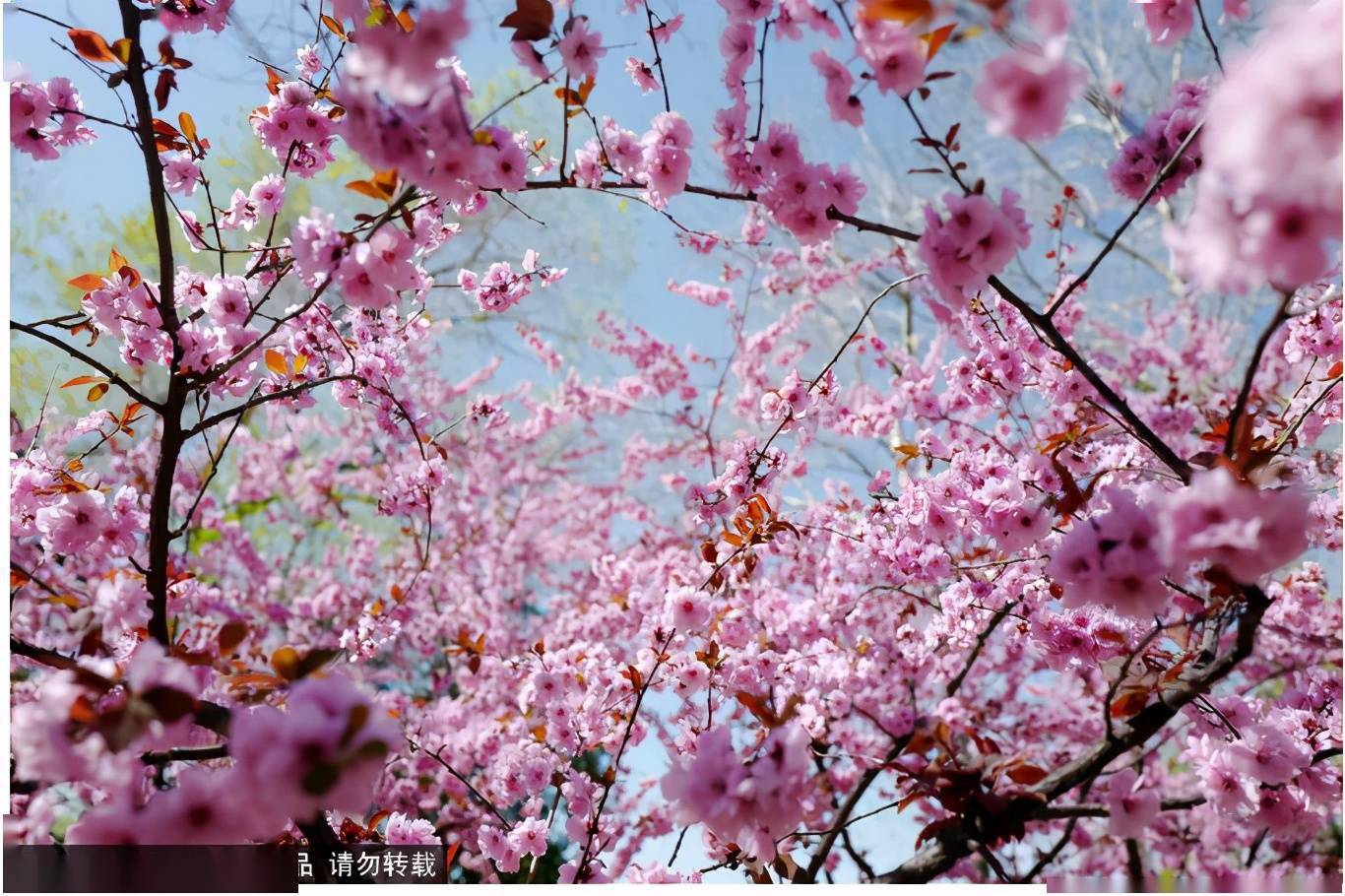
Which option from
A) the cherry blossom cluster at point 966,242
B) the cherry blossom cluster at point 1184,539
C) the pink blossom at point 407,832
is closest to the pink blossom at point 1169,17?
the cherry blossom cluster at point 966,242

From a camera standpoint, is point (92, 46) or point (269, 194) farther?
point (269, 194)

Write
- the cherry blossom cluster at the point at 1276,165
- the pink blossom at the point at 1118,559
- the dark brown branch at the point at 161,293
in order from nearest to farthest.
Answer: the cherry blossom cluster at the point at 1276,165, the pink blossom at the point at 1118,559, the dark brown branch at the point at 161,293

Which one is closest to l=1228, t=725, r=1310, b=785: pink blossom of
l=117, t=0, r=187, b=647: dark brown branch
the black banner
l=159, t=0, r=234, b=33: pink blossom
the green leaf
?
the black banner

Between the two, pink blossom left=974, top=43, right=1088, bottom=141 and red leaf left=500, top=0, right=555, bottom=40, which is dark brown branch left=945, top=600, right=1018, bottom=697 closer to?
pink blossom left=974, top=43, right=1088, bottom=141

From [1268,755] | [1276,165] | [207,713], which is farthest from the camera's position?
[1268,755]

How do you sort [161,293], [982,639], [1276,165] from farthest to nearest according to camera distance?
[982,639]
[161,293]
[1276,165]

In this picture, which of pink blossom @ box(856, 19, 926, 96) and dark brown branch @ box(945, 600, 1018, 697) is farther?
dark brown branch @ box(945, 600, 1018, 697)

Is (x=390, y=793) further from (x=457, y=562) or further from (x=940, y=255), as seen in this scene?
(x=940, y=255)

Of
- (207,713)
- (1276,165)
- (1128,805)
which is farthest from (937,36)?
(207,713)

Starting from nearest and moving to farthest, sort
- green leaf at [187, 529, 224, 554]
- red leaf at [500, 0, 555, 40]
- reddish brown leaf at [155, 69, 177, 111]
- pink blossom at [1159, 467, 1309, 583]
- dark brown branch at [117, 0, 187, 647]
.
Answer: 1. pink blossom at [1159, 467, 1309, 583]
2. red leaf at [500, 0, 555, 40]
3. dark brown branch at [117, 0, 187, 647]
4. reddish brown leaf at [155, 69, 177, 111]
5. green leaf at [187, 529, 224, 554]

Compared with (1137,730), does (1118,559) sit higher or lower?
higher

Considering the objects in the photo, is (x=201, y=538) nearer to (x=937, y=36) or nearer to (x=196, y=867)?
(x=196, y=867)

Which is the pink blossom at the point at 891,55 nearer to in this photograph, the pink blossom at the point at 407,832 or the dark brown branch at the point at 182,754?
the dark brown branch at the point at 182,754

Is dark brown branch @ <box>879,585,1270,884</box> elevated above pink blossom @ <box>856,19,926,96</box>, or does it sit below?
below
